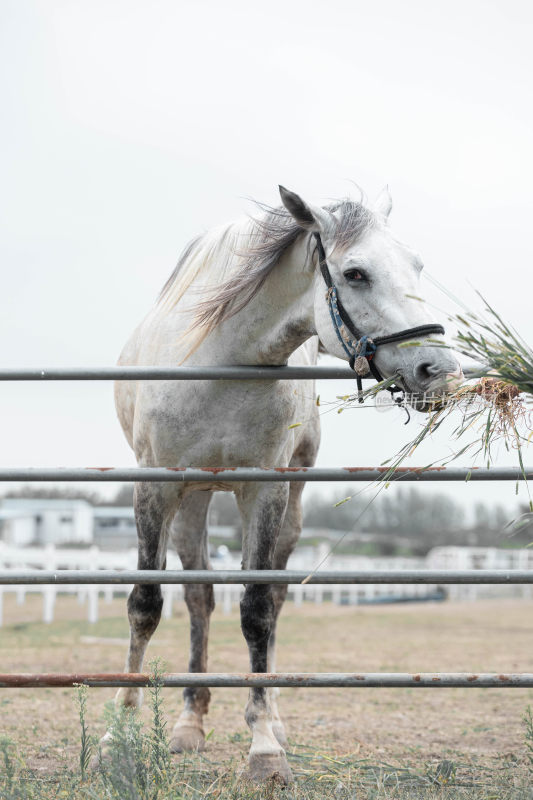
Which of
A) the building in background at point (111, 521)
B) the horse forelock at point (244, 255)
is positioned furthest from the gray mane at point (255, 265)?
the building in background at point (111, 521)

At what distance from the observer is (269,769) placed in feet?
11.5

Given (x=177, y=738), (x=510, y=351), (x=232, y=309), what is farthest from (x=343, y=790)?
(x=232, y=309)

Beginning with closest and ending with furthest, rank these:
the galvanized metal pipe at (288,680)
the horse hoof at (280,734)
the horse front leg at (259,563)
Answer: the galvanized metal pipe at (288,680) → the horse front leg at (259,563) → the horse hoof at (280,734)

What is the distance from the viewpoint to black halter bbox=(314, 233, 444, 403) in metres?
3.12

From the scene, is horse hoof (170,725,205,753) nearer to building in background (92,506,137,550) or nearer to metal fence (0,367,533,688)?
metal fence (0,367,533,688)

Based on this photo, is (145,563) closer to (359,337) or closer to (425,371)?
(359,337)

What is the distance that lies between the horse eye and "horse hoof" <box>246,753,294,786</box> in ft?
6.49

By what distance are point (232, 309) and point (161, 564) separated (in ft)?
4.07

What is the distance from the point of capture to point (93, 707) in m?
5.80

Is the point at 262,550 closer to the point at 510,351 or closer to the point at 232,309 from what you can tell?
the point at 232,309

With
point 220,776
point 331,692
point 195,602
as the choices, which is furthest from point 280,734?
point 331,692

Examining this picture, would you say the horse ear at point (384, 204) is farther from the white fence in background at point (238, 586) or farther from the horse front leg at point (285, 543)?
the white fence in background at point (238, 586)

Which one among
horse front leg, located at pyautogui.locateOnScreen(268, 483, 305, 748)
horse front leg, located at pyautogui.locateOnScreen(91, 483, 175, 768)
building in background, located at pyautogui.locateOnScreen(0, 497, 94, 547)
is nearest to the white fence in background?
horse front leg, located at pyautogui.locateOnScreen(268, 483, 305, 748)

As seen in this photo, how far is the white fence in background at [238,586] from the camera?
51.0ft
